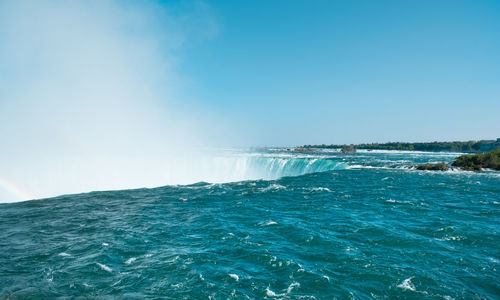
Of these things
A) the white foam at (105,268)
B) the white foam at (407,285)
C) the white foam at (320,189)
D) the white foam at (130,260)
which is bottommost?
the white foam at (407,285)

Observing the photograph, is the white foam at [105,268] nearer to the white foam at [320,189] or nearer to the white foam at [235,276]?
the white foam at [235,276]

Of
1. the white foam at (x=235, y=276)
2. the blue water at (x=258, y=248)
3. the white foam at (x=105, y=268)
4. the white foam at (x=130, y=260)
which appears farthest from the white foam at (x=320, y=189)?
the white foam at (x=105, y=268)

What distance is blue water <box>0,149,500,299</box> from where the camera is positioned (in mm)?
9102

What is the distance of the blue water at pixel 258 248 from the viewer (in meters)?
9.10

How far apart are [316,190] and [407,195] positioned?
8.44 m

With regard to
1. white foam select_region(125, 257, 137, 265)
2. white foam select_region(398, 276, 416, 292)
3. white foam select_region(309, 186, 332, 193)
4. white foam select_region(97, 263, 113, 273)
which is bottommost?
white foam select_region(398, 276, 416, 292)

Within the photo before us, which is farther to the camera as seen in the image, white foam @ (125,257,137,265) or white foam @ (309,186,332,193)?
white foam @ (309,186,332,193)

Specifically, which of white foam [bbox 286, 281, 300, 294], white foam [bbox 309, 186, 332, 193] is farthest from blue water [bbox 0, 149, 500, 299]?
white foam [bbox 309, 186, 332, 193]

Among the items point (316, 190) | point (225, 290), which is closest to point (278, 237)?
point (225, 290)

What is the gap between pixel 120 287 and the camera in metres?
9.23

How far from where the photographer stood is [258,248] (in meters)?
12.6

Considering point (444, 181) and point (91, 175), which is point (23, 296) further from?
point (444, 181)

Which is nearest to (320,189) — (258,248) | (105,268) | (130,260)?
(258,248)

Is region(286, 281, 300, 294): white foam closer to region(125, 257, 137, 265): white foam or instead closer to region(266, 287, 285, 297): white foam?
region(266, 287, 285, 297): white foam
